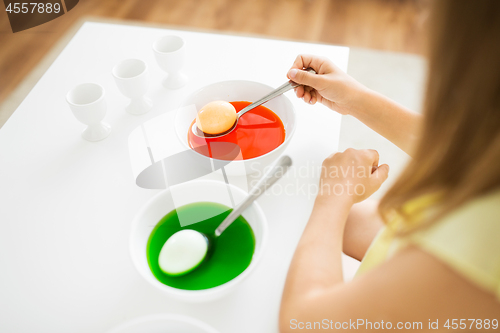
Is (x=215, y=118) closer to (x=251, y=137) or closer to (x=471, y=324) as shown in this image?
(x=251, y=137)

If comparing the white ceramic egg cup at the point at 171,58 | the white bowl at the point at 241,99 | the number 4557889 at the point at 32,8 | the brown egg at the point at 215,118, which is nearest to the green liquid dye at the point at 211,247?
the white bowl at the point at 241,99

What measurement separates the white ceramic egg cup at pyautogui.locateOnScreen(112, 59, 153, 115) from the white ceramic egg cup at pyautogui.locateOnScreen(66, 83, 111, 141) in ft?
0.19

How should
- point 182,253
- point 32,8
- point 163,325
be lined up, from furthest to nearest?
1. point 32,8
2. point 182,253
3. point 163,325

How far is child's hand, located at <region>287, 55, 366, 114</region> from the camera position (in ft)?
2.86

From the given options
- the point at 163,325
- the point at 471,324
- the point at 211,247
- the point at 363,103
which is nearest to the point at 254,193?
the point at 211,247

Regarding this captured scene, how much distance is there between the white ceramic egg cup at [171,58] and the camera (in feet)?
3.08

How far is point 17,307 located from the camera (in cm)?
60

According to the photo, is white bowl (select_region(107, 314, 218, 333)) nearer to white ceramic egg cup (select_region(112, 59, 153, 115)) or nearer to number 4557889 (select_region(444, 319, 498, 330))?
number 4557889 (select_region(444, 319, 498, 330))

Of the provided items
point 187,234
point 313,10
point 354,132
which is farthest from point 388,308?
point 313,10

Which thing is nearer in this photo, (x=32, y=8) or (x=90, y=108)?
(x=90, y=108)

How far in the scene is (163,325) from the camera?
48 centimetres

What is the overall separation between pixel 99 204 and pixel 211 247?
280mm

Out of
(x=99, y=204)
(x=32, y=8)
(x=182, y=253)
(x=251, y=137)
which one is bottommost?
(x=182, y=253)

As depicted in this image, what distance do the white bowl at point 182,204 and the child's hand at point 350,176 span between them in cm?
17
